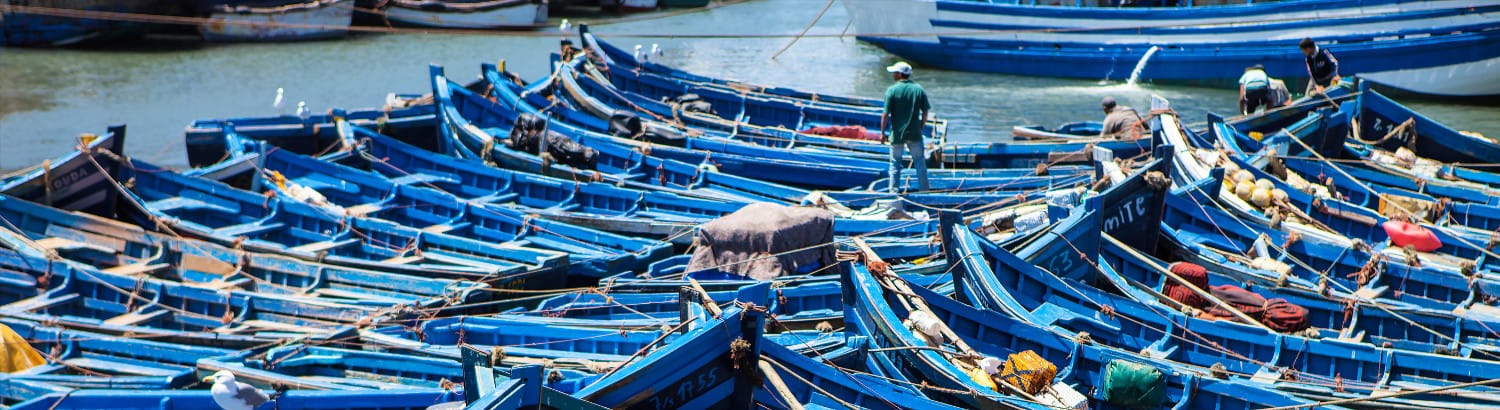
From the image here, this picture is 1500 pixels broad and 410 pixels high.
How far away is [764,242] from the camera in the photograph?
12.9 m

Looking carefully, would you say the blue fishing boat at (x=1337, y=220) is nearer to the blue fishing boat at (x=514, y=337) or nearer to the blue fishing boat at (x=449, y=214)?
the blue fishing boat at (x=449, y=214)

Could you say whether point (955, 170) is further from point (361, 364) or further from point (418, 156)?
point (361, 364)

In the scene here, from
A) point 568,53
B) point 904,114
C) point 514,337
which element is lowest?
point 514,337

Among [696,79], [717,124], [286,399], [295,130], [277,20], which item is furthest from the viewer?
[277,20]

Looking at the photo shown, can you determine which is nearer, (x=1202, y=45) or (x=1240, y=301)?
(x=1240, y=301)

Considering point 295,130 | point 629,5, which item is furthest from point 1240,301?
point 629,5

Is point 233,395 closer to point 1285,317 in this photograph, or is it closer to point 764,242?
point 764,242

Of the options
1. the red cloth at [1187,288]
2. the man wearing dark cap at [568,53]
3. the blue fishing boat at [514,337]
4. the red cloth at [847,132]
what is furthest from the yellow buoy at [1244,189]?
the man wearing dark cap at [568,53]

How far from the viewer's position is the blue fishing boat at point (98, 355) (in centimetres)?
1102

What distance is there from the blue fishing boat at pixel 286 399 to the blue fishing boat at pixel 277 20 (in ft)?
109

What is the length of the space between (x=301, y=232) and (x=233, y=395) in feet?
23.9

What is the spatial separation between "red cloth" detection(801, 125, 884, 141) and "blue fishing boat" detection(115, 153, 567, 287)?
6.65 metres

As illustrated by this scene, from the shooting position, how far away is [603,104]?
861 inches

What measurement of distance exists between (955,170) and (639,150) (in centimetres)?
442
